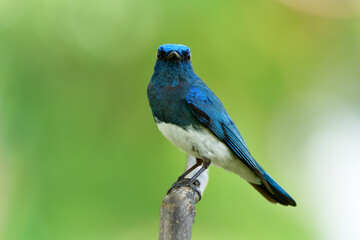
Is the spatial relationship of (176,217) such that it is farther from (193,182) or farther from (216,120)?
(216,120)

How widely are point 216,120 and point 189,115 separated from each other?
227 millimetres

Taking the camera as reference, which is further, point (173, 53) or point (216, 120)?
point (216, 120)

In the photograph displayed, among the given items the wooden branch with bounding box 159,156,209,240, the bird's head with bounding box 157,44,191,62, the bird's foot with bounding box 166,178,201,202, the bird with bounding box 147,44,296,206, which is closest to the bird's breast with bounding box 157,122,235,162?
the bird with bounding box 147,44,296,206

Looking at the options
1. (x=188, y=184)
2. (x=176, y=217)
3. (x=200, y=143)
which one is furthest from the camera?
(x=200, y=143)

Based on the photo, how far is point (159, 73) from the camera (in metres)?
4.05

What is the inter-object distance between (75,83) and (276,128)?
2.05 metres

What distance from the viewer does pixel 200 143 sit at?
13.1ft

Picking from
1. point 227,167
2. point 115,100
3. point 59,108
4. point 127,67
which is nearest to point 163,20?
point 127,67

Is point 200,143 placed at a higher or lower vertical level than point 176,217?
higher

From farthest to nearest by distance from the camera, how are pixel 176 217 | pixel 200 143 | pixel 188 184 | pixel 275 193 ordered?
pixel 275 193 < pixel 200 143 < pixel 188 184 < pixel 176 217

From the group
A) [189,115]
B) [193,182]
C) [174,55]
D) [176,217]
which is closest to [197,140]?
[189,115]

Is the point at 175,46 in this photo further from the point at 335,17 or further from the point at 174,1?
the point at 335,17

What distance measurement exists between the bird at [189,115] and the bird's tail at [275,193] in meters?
0.17

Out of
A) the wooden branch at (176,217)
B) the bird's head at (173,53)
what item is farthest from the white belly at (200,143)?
the wooden branch at (176,217)
